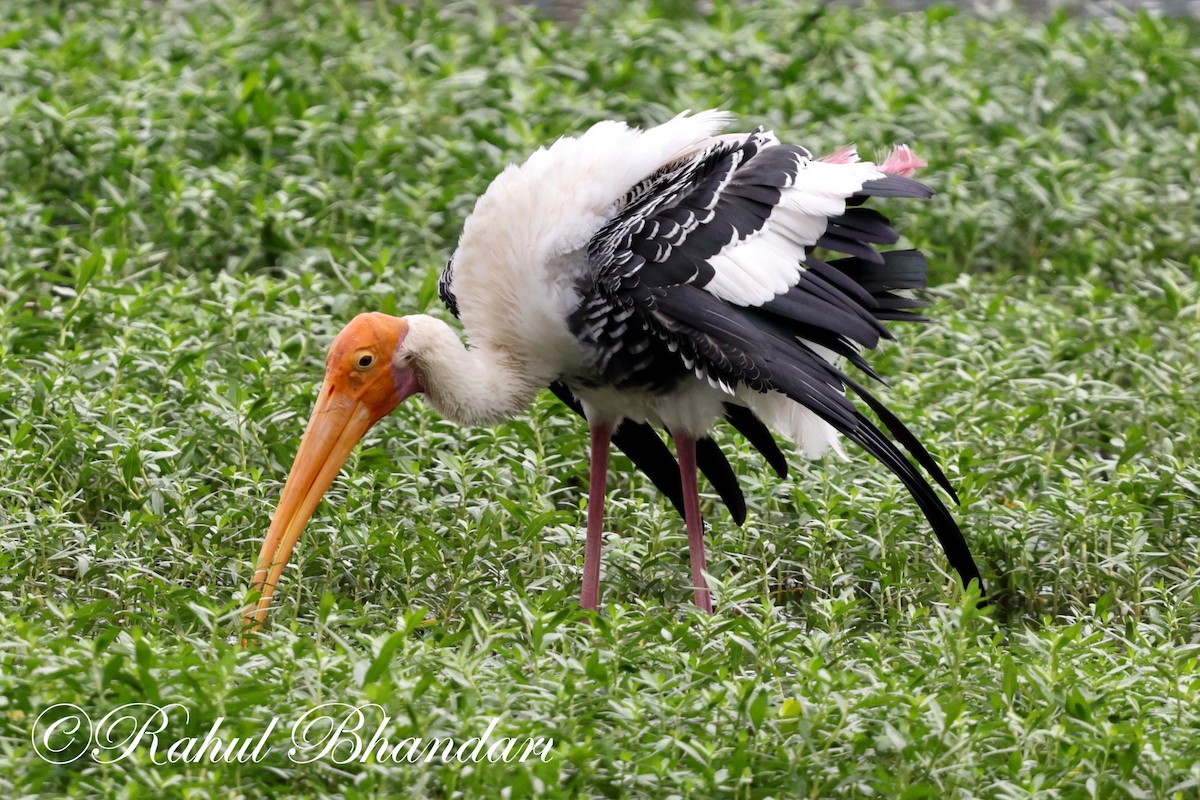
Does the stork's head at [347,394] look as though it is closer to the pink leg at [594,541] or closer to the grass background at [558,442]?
the grass background at [558,442]

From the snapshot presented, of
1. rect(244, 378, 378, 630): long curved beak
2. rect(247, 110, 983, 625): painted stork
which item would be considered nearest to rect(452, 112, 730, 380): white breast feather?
rect(247, 110, 983, 625): painted stork

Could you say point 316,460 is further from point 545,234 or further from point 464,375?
point 545,234

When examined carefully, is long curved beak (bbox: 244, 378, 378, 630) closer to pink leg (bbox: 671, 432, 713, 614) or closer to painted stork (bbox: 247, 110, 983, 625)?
painted stork (bbox: 247, 110, 983, 625)

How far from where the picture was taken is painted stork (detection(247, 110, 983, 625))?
416 centimetres

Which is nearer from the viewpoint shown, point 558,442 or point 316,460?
point 316,460

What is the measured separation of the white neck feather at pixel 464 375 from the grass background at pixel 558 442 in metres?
0.34

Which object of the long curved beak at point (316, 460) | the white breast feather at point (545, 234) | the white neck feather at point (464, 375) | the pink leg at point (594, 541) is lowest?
the pink leg at point (594, 541)

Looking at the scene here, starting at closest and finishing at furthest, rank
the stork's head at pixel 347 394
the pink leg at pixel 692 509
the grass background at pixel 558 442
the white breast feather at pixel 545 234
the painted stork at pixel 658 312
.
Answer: the grass background at pixel 558 442 < the painted stork at pixel 658 312 < the white breast feather at pixel 545 234 < the stork's head at pixel 347 394 < the pink leg at pixel 692 509

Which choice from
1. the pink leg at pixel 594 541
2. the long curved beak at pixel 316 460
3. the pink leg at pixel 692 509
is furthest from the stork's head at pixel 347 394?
the pink leg at pixel 692 509


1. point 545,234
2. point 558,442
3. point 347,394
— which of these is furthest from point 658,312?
point 558,442

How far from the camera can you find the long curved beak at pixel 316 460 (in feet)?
14.1

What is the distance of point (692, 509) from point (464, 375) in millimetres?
708

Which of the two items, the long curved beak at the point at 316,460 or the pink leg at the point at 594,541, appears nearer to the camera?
the long curved beak at the point at 316,460

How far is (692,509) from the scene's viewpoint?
455 centimetres
